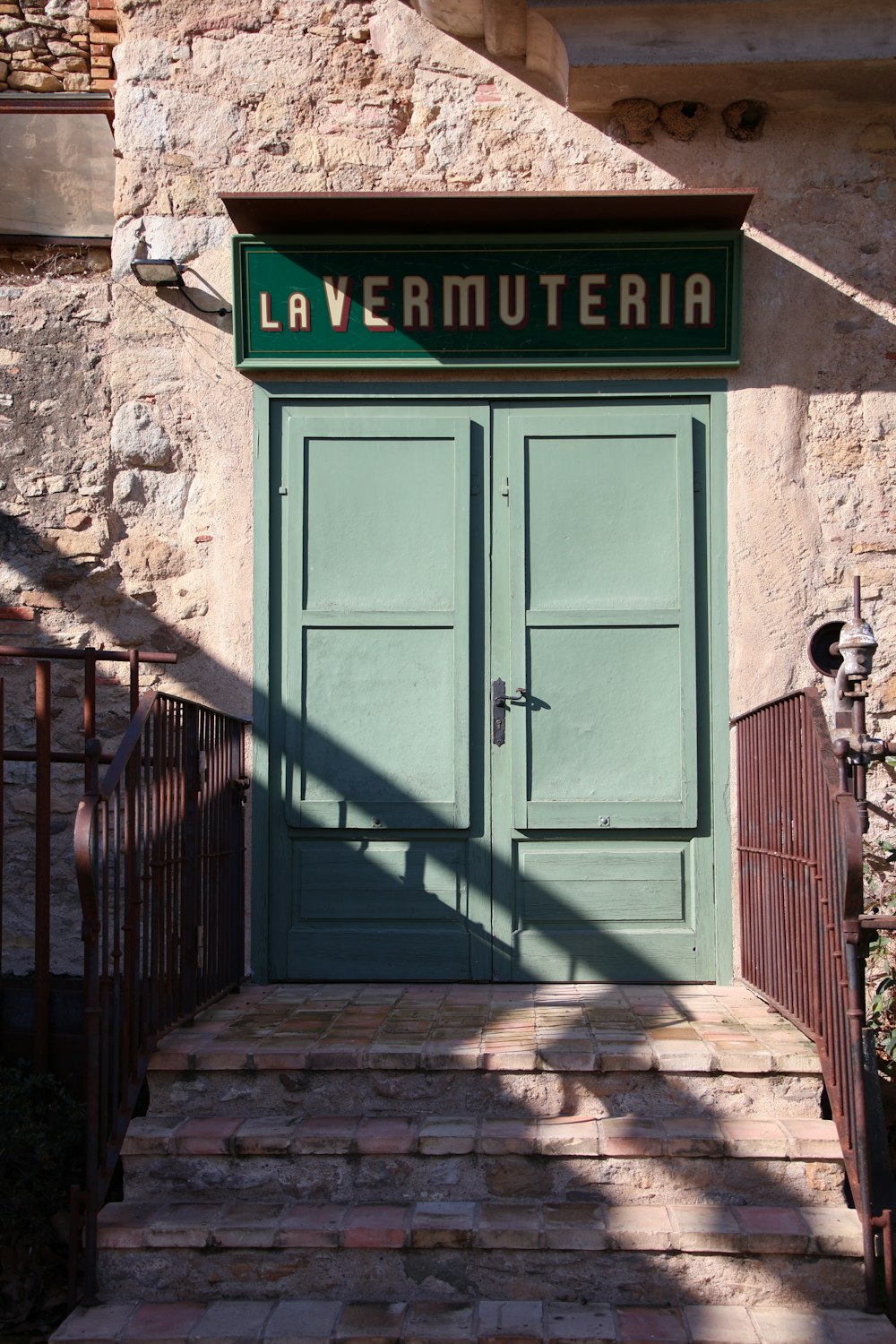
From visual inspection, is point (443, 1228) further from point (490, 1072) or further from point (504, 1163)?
point (490, 1072)

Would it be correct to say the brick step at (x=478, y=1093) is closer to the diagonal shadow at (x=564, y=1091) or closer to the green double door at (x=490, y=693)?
the diagonal shadow at (x=564, y=1091)

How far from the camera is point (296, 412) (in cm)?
512

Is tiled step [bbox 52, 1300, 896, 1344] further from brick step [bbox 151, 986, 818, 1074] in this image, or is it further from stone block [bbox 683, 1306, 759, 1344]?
brick step [bbox 151, 986, 818, 1074]

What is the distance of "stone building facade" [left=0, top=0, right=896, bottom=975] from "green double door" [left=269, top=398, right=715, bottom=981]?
205mm

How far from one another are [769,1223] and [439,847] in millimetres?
2030

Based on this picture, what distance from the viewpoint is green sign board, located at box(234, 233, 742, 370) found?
5.02m

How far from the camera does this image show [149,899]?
3.93 m

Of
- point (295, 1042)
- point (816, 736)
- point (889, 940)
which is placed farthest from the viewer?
point (889, 940)

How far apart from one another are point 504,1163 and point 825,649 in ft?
7.66

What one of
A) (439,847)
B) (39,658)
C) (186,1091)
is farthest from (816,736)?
(39,658)

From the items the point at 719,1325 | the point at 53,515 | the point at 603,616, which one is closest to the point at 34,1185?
the point at 719,1325

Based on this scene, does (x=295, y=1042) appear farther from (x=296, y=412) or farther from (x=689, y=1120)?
(x=296, y=412)

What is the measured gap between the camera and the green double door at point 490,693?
194 inches

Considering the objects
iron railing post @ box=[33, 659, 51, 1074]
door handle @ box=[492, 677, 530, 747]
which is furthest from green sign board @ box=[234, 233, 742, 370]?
iron railing post @ box=[33, 659, 51, 1074]
